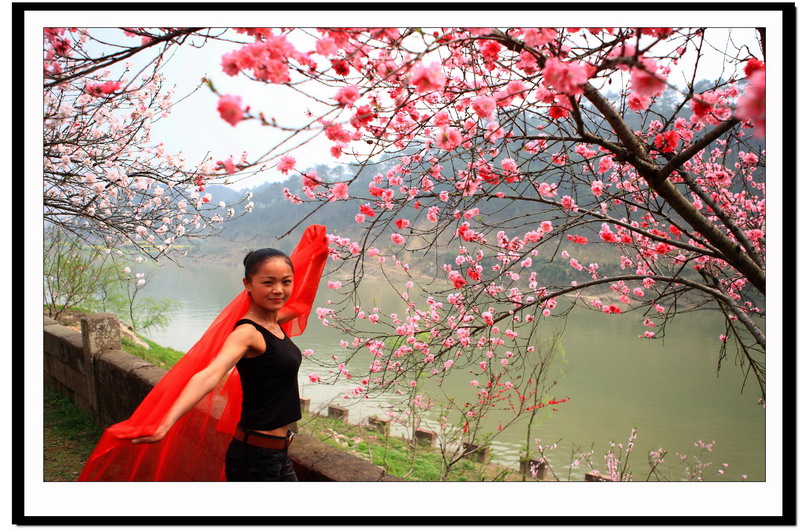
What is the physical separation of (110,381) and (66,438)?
1.53 feet

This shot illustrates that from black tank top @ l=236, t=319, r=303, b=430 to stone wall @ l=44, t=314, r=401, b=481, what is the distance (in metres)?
0.37

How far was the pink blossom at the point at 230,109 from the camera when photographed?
3.53ft

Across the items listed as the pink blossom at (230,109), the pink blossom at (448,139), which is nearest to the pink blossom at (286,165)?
the pink blossom at (448,139)

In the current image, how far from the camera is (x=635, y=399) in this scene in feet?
23.4

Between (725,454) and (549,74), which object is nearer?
(549,74)

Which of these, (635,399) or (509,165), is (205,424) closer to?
(509,165)

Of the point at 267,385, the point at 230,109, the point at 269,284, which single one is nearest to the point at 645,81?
the point at 230,109

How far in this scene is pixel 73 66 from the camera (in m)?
1.72

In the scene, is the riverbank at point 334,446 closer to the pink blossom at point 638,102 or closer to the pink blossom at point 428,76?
the pink blossom at point 428,76

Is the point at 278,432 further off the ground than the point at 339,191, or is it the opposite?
the point at 339,191

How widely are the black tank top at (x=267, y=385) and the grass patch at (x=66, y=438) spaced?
1.63 m
